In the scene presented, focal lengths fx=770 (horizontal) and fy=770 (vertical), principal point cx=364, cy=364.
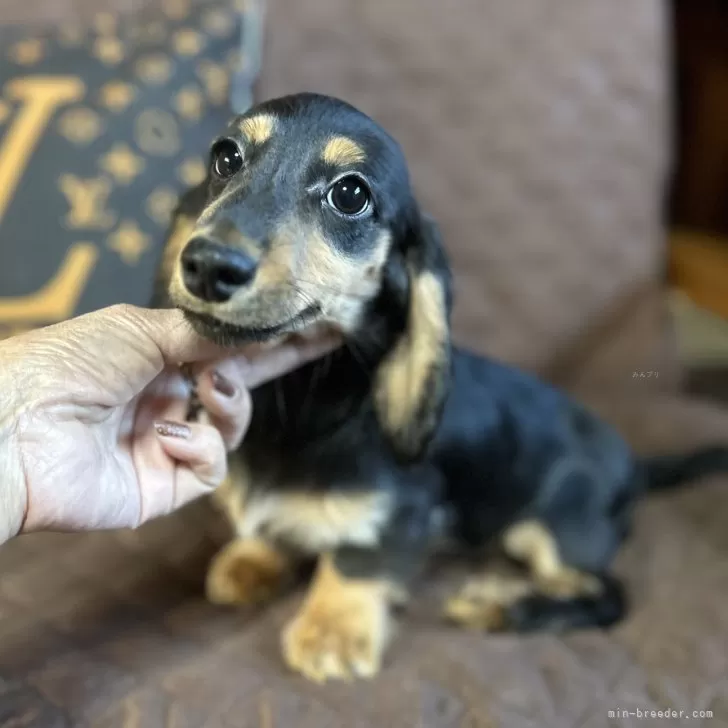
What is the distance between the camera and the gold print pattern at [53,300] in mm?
1470

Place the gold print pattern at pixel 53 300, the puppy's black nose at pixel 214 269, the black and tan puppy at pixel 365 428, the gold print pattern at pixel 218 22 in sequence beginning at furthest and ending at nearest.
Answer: the gold print pattern at pixel 218 22
the gold print pattern at pixel 53 300
the black and tan puppy at pixel 365 428
the puppy's black nose at pixel 214 269

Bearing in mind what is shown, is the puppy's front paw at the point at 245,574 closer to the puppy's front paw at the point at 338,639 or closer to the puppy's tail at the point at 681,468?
the puppy's front paw at the point at 338,639

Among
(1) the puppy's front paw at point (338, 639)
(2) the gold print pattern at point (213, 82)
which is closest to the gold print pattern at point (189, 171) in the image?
(2) the gold print pattern at point (213, 82)

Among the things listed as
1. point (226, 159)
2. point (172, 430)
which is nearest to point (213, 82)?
point (226, 159)

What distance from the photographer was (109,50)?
5.15 ft

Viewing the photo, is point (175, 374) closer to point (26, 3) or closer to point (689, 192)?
point (26, 3)

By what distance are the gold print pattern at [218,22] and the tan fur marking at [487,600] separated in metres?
1.19

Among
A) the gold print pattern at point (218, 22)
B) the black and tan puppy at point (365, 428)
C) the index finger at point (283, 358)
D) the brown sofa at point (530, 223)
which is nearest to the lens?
the black and tan puppy at point (365, 428)

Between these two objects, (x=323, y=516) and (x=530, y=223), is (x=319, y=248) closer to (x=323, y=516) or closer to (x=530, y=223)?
(x=323, y=516)

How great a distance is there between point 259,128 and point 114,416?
414mm

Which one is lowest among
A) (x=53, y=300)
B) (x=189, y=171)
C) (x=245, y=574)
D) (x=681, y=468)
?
(x=245, y=574)

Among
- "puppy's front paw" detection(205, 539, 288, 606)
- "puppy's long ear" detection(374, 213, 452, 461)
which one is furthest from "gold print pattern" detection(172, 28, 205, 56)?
"puppy's front paw" detection(205, 539, 288, 606)

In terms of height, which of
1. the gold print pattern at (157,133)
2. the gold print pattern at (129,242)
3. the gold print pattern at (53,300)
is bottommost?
the gold print pattern at (53,300)

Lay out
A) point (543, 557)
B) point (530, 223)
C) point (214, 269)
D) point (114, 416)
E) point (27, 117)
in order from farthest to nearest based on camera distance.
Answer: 1. point (530, 223)
2. point (27, 117)
3. point (543, 557)
4. point (114, 416)
5. point (214, 269)
